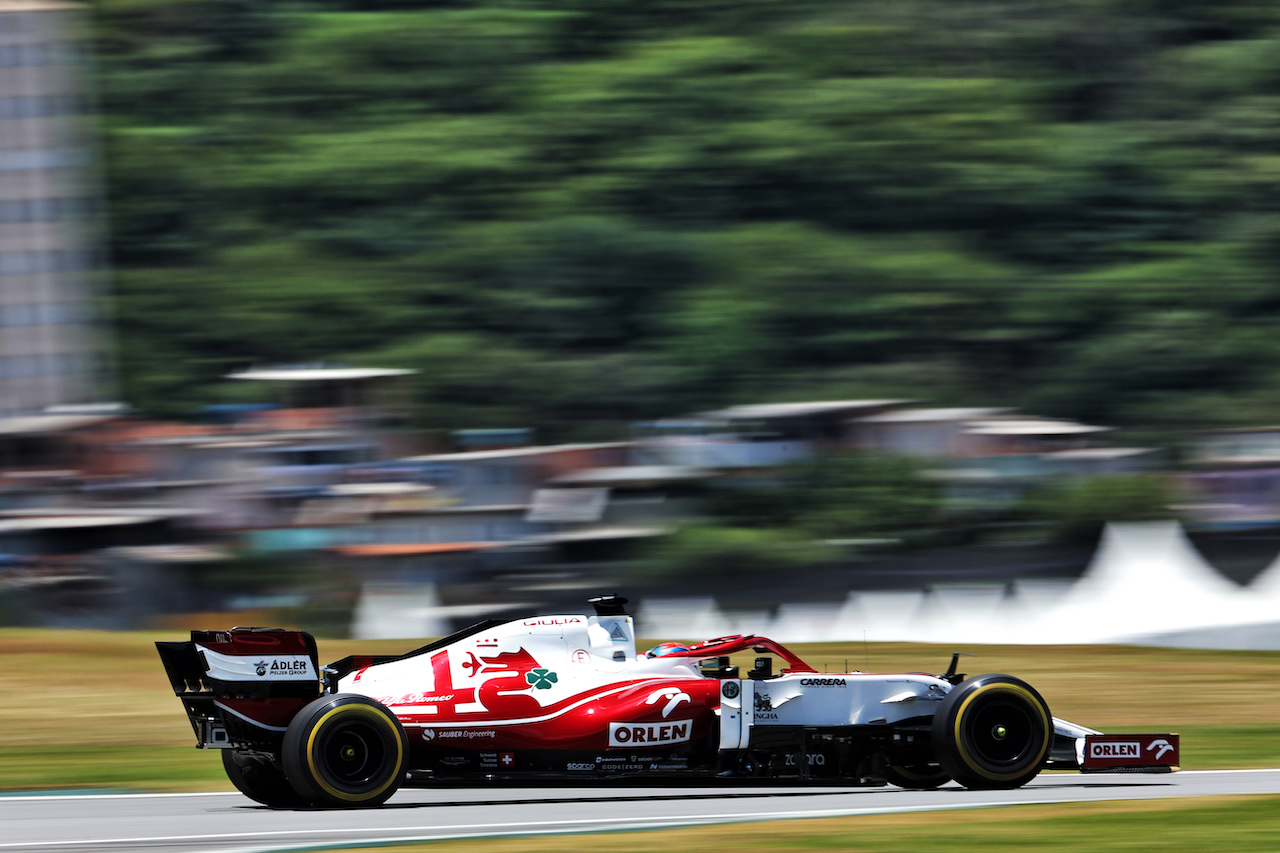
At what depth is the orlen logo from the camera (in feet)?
30.2

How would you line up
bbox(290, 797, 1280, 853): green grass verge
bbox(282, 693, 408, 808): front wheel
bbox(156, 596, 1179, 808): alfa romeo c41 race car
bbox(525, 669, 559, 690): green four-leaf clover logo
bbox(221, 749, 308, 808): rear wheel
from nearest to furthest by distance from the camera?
1. bbox(290, 797, 1280, 853): green grass verge
2. bbox(282, 693, 408, 808): front wheel
3. bbox(156, 596, 1179, 808): alfa romeo c41 race car
4. bbox(221, 749, 308, 808): rear wheel
5. bbox(525, 669, 559, 690): green four-leaf clover logo

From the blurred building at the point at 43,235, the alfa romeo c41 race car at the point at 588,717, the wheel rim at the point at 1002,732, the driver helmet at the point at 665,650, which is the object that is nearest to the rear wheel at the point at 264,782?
the alfa romeo c41 race car at the point at 588,717

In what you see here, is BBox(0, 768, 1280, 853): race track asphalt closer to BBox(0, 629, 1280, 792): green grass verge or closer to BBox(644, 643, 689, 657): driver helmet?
BBox(644, 643, 689, 657): driver helmet

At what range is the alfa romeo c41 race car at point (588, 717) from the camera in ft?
28.0

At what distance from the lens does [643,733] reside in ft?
29.2

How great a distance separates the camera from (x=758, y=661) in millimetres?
9195

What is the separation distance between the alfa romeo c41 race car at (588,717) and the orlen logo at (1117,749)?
0.01 metres

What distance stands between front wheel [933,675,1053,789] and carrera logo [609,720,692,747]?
149 centimetres

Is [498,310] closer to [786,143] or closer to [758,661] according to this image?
[786,143]

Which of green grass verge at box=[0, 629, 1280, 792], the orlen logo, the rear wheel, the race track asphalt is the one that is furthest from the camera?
green grass verge at box=[0, 629, 1280, 792]

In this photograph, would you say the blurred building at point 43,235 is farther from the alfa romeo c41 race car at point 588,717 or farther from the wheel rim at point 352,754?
the wheel rim at point 352,754

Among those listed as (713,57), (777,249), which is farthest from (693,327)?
(713,57)

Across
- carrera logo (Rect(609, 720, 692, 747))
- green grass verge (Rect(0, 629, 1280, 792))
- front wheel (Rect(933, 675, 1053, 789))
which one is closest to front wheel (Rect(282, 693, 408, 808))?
carrera logo (Rect(609, 720, 692, 747))

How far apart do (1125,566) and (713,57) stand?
71.0 ft
